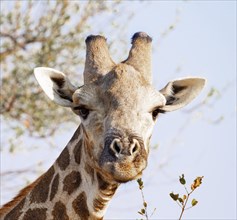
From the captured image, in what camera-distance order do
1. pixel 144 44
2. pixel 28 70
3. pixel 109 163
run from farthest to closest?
pixel 28 70, pixel 144 44, pixel 109 163

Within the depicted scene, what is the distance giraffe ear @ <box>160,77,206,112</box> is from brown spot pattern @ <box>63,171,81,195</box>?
114cm

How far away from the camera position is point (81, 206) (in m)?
9.65

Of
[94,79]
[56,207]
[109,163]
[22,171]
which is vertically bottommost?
[22,171]

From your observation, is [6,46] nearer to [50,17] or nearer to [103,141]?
[50,17]

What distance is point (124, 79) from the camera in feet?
31.4

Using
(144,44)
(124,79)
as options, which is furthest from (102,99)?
(144,44)

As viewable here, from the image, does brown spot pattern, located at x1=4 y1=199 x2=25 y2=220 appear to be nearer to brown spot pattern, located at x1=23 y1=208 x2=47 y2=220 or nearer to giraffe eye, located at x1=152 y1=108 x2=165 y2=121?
brown spot pattern, located at x1=23 y1=208 x2=47 y2=220

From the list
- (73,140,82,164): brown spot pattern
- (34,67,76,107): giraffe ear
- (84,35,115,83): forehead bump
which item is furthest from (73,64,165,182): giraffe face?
(73,140,82,164): brown spot pattern

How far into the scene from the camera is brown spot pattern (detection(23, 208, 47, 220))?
9812 mm

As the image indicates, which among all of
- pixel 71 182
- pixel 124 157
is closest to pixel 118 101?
pixel 124 157

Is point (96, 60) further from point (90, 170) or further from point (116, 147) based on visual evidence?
point (116, 147)

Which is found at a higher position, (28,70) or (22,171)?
(28,70)

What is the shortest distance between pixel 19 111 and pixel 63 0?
7.15ft

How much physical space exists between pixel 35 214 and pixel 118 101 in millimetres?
1420
